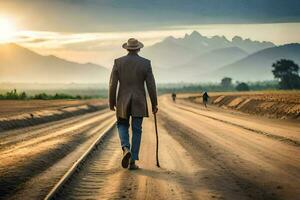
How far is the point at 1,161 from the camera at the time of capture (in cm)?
1296

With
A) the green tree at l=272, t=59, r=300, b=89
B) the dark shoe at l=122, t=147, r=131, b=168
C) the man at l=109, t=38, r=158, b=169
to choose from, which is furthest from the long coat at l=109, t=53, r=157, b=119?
the green tree at l=272, t=59, r=300, b=89

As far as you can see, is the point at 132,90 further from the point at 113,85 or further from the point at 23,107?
the point at 23,107

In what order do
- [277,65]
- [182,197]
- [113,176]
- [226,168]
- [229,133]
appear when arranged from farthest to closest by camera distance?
[277,65] → [229,133] → [226,168] → [113,176] → [182,197]

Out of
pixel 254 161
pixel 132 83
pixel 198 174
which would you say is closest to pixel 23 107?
pixel 132 83

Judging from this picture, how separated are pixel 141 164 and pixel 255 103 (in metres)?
40.6

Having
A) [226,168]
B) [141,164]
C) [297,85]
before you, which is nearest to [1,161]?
[141,164]

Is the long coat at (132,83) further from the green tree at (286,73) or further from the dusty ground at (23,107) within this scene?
the green tree at (286,73)

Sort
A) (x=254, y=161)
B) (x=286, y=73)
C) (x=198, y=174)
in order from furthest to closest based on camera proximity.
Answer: (x=286, y=73) → (x=254, y=161) → (x=198, y=174)

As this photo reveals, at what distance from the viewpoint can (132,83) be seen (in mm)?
11891

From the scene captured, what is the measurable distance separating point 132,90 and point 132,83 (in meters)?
0.15

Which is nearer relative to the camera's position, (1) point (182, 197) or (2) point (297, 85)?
(1) point (182, 197)

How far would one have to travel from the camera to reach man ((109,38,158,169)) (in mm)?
11734

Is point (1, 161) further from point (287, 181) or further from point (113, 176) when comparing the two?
point (287, 181)

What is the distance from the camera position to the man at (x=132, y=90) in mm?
11734
